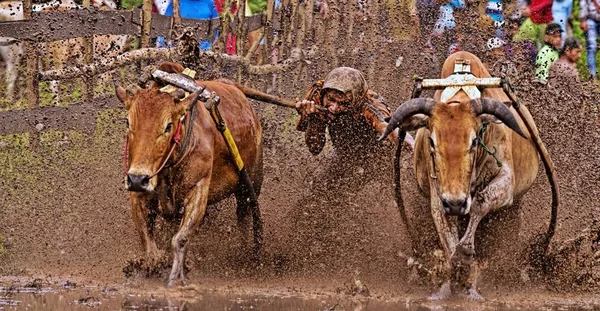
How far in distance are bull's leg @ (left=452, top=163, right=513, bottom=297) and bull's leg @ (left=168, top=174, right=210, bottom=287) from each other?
5.80 ft

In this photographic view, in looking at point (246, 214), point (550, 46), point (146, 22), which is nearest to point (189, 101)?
point (246, 214)

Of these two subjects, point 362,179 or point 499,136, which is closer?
point 499,136

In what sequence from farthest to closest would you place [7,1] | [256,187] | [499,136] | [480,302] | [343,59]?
1. [343,59]
2. [7,1]
3. [256,187]
4. [499,136]
5. [480,302]

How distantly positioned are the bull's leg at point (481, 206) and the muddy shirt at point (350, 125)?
1.51 m

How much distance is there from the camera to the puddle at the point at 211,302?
850cm

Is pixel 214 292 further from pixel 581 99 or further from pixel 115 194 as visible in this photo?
pixel 581 99

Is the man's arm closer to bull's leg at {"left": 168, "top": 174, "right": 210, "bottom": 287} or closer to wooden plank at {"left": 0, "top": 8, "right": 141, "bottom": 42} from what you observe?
bull's leg at {"left": 168, "top": 174, "right": 210, "bottom": 287}

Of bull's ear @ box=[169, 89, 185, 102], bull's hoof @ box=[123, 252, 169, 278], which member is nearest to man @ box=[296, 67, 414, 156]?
bull's ear @ box=[169, 89, 185, 102]

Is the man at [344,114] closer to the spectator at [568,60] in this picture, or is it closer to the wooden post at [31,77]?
the wooden post at [31,77]

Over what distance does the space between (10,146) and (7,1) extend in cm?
202

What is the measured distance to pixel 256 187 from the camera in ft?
37.0

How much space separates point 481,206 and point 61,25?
5.80m

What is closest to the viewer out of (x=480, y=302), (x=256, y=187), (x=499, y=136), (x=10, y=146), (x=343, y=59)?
(x=480, y=302)

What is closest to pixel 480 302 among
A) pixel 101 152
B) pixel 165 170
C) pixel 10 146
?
pixel 165 170
